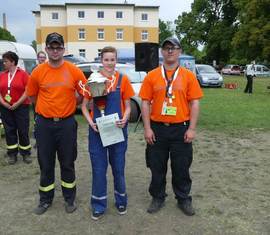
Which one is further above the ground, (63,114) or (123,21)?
(123,21)

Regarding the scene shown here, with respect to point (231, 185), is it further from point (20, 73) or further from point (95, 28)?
point (95, 28)

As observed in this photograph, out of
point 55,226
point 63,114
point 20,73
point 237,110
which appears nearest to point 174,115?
point 63,114

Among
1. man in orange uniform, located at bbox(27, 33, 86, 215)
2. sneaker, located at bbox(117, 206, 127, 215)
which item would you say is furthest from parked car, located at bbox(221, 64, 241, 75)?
man in orange uniform, located at bbox(27, 33, 86, 215)

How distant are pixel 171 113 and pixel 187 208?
3.73 feet

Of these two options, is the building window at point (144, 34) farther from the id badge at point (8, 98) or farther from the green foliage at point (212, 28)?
the id badge at point (8, 98)

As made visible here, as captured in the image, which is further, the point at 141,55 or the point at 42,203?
the point at 141,55

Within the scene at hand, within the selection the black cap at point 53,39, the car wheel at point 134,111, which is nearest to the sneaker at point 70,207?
the black cap at point 53,39

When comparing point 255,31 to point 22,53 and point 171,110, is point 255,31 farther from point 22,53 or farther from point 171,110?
point 171,110

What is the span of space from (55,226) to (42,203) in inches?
21.6

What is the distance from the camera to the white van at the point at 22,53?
1470 cm

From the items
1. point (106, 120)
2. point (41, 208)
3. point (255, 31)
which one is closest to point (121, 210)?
point (41, 208)

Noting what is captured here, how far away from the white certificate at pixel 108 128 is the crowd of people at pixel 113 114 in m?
0.03

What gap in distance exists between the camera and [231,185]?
19.9ft

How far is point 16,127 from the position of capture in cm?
743
